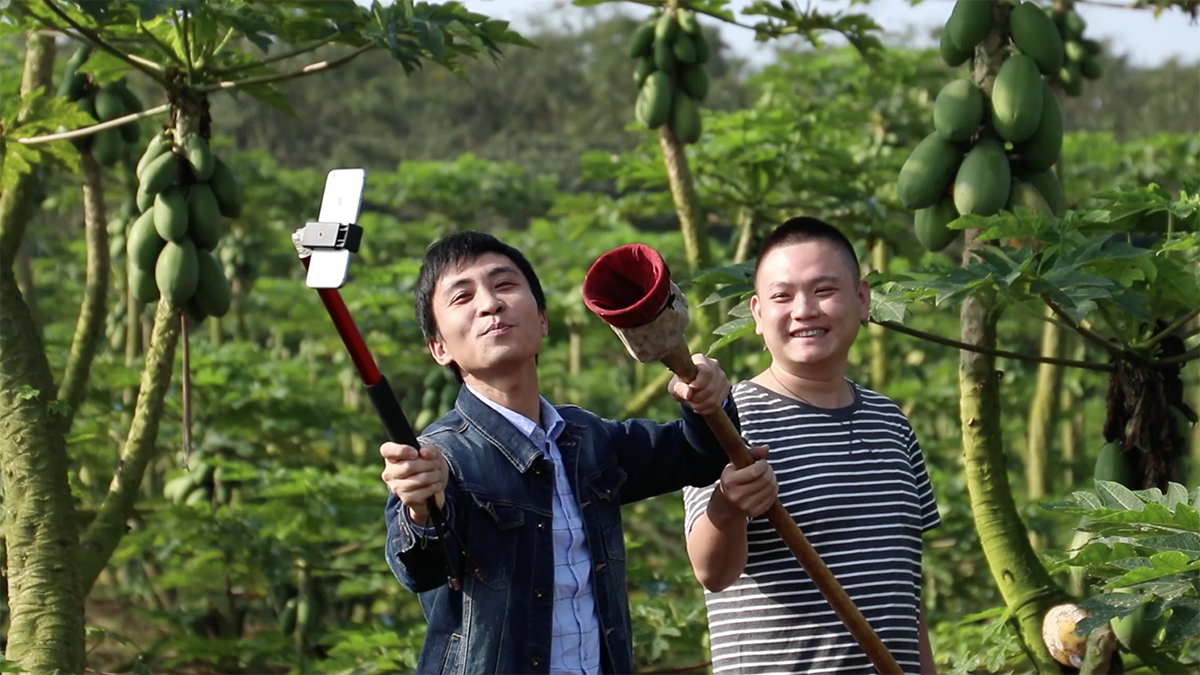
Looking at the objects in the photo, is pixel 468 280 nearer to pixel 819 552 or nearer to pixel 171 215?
pixel 819 552

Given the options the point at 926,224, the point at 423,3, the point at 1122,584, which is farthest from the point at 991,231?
the point at 423,3

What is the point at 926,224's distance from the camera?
3678mm

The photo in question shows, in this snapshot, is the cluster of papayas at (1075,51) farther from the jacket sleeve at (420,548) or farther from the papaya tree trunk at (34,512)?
the jacket sleeve at (420,548)

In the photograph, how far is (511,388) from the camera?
2.41 meters

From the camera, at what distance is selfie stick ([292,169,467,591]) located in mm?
1757

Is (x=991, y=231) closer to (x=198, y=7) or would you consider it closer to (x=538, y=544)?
(x=538, y=544)

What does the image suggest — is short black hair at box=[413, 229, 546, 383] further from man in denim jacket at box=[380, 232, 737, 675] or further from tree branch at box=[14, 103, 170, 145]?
tree branch at box=[14, 103, 170, 145]

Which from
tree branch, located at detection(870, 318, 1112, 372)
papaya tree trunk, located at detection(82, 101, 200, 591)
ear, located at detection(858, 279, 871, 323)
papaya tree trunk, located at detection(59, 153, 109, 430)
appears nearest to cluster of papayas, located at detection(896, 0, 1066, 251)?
tree branch, located at detection(870, 318, 1112, 372)

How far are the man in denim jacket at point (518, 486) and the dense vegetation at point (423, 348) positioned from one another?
2.17ft

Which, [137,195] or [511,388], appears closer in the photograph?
[511,388]

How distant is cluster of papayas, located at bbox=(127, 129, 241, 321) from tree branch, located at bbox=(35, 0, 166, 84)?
179 millimetres

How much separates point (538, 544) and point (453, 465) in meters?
0.17

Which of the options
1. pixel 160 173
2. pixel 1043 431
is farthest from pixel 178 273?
pixel 1043 431

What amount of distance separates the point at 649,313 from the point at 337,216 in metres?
0.39
